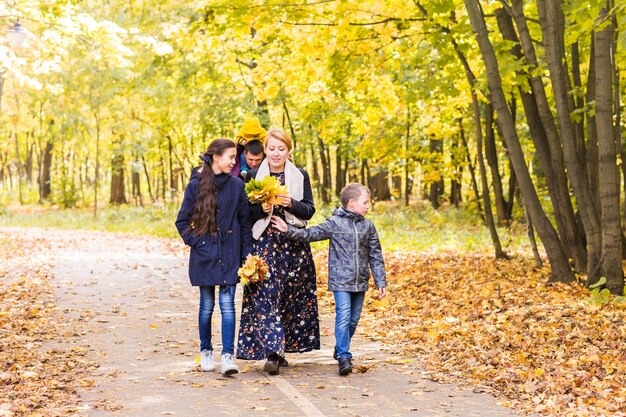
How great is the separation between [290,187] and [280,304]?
1.08 meters

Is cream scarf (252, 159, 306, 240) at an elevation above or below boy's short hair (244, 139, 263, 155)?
below

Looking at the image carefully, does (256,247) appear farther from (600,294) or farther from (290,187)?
(600,294)

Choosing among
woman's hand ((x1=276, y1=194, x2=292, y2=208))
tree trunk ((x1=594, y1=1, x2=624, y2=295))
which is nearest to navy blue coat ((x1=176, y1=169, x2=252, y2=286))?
woman's hand ((x1=276, y1=194, x2=292, y2=208))

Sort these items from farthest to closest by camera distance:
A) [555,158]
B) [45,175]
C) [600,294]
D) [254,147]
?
1. [45,175]
2. [555,158]
3. [600,294]
4. [254,147]

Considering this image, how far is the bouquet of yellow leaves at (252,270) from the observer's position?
6832 millimetres

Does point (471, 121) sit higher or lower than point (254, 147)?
higher

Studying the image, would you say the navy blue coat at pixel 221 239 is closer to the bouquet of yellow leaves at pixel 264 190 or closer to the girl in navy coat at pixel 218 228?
the girl in navy coat at pixel 218 228

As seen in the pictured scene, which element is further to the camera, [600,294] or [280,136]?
[600,294]

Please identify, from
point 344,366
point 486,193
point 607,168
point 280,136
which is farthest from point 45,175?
point 344,366

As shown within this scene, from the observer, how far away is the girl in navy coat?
23.0 ft

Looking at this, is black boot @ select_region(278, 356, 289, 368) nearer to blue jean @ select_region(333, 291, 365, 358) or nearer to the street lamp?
blue jean @ select_region(333, 291, 365, 358)

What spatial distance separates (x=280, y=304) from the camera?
7293 mm

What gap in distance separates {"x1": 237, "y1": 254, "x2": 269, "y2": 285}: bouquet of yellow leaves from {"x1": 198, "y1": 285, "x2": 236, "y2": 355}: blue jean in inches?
11.3

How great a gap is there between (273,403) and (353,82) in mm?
11889
